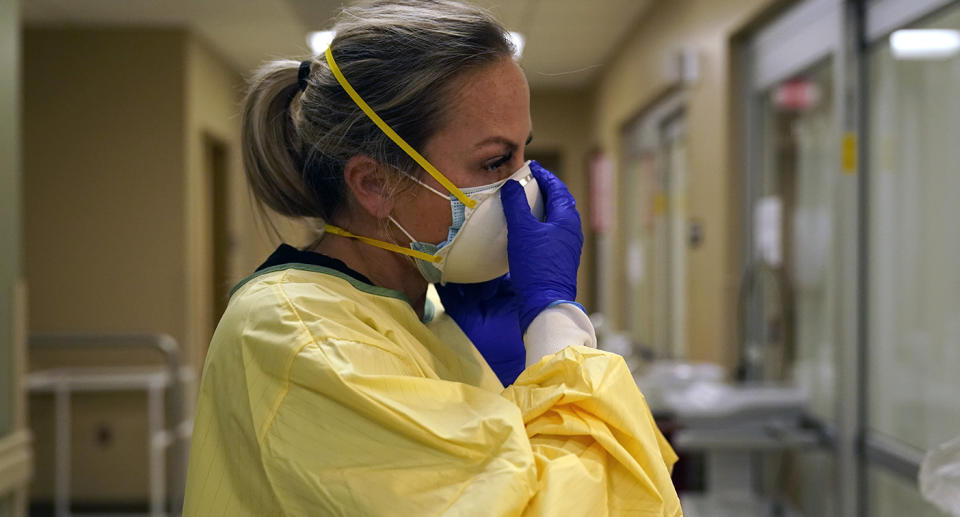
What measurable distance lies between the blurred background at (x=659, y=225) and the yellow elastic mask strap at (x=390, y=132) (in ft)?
0.74

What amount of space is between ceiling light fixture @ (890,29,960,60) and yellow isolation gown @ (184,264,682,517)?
1595mm

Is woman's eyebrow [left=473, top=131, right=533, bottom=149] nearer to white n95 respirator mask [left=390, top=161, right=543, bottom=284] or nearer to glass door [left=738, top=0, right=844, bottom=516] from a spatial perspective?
white n95 respirator mask [left=390, top=161, right=543, bottom=284]

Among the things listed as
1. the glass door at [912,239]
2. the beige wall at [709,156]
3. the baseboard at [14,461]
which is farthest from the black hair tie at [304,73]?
the beige wall at [709,156]

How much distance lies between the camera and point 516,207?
106 cm

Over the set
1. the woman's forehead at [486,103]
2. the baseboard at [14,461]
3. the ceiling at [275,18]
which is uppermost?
the ceiling at [275,18]

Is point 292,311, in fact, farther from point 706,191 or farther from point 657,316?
point 657,316

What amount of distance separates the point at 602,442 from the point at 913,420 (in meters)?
1.74

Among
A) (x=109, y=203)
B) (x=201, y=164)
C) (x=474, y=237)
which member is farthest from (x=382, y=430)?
(x=201, y=164)

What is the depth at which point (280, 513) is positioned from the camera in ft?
2.65

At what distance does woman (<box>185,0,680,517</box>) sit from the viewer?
80 cm

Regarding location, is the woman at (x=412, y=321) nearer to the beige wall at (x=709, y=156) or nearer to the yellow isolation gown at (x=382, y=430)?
the yellow isolation gown at (x=382, y=430)

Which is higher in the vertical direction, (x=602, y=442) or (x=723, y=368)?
(x=602, y=442)

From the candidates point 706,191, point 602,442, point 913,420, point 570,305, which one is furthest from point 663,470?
point 706,191

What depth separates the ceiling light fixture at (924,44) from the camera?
2.02 metres
